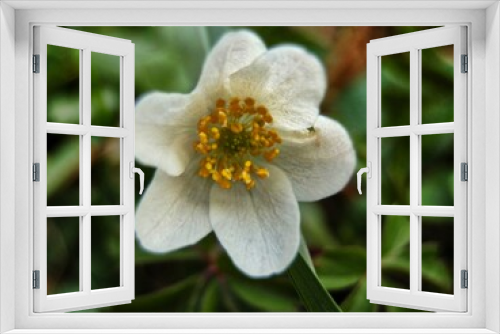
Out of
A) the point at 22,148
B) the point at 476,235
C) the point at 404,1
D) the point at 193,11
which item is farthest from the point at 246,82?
the point at 476,235

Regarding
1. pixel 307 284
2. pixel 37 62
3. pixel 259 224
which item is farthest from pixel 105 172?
pixel 307 284

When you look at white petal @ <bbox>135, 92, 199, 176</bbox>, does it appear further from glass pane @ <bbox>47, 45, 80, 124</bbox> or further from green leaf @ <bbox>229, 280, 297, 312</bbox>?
→ green leaf @ <bbox>229, 280, 297, 312</bbox>

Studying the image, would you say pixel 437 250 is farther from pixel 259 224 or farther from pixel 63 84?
A: pixel 63 84

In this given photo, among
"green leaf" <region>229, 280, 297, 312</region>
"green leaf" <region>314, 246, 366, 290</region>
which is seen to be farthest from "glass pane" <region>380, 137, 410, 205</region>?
"green leaf" <region>229, 280, 297, 312</region>

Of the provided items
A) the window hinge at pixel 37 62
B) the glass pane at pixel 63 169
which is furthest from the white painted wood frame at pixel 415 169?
the window hinge at pixel 37 62

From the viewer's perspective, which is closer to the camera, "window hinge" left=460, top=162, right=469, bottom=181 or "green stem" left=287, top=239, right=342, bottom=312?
"window hinge" left=460, top=162, right=469, bottom=181

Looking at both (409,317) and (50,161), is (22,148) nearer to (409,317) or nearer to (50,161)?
(50,161)
